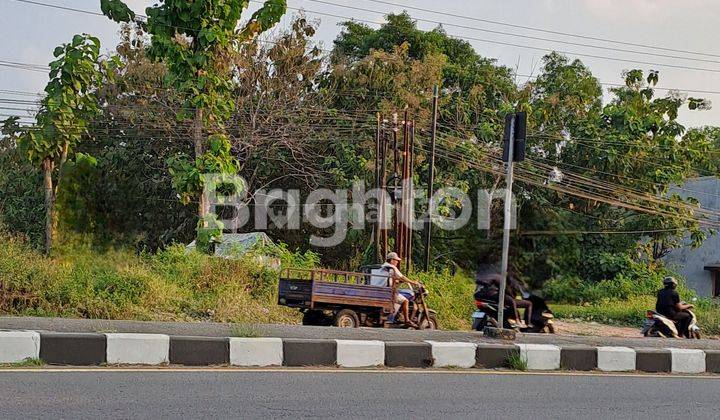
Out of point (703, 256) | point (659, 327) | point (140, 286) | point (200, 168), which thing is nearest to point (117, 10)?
point (200, 168)

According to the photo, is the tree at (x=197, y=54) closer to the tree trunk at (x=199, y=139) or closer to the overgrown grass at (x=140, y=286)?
the tree trunk at (x=199, y=139)

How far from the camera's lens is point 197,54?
18.9 meters

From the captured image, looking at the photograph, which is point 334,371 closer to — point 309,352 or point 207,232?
point 309,352

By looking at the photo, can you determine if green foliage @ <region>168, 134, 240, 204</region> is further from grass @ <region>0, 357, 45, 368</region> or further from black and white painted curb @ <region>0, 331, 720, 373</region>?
grass @ <region>0, 357, 45, 368</region>

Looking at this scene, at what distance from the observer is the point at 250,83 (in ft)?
99.7

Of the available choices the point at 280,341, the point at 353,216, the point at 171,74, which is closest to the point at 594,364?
the point at 280,341

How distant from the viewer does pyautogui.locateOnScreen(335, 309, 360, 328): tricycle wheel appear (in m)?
15.0

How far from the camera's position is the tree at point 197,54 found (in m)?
18.8

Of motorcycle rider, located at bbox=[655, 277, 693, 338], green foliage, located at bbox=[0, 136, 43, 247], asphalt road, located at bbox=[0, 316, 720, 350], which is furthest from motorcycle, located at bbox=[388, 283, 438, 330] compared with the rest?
green foliage, located at bbox=[0, 136, 43, 247]

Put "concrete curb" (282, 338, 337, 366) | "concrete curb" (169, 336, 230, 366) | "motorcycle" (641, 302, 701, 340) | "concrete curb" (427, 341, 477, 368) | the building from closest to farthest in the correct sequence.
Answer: "concrete curb" (169, 336, 230, 366)
"concrete curb" (282, 338, 337, 366)
"concrete curb" (427, 341, 477, 368)
"motorcycle" (641, 302, 701, 340)
the building

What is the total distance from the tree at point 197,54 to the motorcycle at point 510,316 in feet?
24.6

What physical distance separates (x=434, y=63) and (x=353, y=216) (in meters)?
6.95

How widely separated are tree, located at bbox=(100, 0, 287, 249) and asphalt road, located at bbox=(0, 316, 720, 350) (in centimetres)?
914

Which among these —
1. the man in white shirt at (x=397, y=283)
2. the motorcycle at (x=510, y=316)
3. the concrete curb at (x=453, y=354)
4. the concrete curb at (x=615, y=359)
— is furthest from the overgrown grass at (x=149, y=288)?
the concrete curb at (x=615, y=359)
